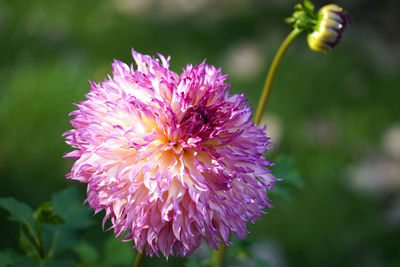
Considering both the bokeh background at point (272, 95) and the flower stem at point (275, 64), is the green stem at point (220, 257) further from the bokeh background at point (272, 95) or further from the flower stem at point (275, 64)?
the bokeh background at point (272, 95)

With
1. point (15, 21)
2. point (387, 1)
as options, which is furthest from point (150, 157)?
point (387, 1)

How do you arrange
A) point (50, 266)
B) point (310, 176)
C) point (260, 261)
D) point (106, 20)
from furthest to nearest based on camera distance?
point (106, 20) < point (310, 176) < point (260, 261) < point (50, 266)

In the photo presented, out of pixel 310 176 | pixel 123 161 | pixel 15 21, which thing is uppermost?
pixel 15 21

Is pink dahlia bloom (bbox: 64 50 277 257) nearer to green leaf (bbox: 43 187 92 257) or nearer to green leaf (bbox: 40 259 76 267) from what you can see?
green leaf (bbox: 40 259 76 267)

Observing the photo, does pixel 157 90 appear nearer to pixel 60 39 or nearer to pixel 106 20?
pixel 60 39

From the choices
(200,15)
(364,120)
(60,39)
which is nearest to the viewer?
(364,120)

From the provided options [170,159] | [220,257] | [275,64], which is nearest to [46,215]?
[170,159]

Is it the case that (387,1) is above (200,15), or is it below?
above
